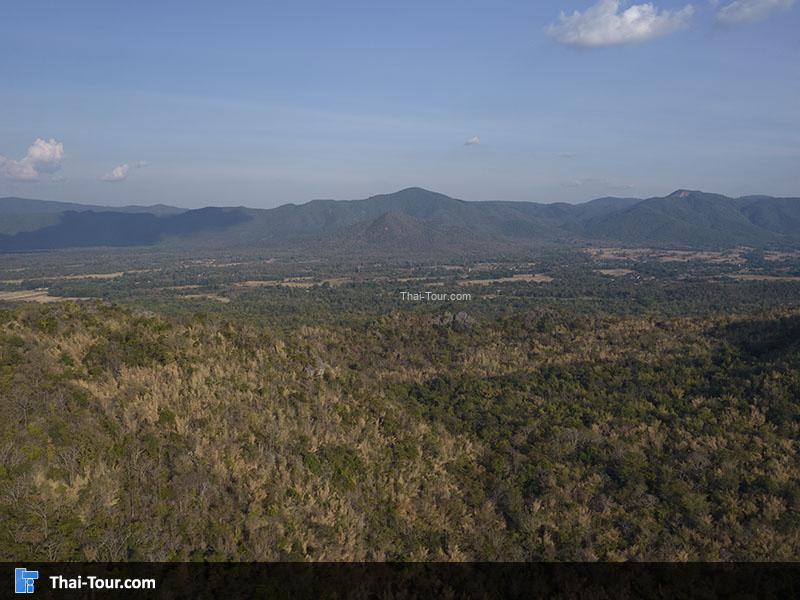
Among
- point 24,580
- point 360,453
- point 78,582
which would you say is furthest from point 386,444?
point 24,580

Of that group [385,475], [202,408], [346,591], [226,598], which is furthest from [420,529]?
[202,408]

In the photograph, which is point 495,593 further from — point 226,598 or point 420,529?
point 226,598

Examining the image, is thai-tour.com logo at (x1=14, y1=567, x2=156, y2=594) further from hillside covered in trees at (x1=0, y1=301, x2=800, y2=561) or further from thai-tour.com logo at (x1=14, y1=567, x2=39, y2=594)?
hillside covered in trees at (x1=0, y1=301, x2=800, y2=561)

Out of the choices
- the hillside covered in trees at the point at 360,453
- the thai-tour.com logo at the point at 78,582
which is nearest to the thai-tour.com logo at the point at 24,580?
the thai-tour.com logo at the point at 78,582

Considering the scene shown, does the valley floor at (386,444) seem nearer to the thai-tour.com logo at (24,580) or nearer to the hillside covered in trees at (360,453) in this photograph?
the hillside covered in trees at (360,453)

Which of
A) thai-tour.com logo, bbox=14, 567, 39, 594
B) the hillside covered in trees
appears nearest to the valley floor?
the hillside covered in trees

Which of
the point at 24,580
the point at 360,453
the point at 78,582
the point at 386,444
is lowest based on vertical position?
the point at 386,444

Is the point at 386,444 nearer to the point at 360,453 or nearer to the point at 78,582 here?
the point at 360,453
